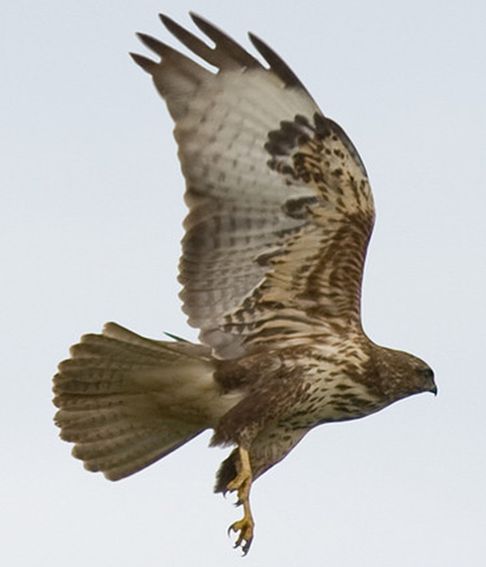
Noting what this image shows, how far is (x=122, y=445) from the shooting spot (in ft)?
48.6

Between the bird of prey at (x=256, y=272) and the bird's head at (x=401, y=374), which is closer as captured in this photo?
the bird of prey at (x=256, y=272)

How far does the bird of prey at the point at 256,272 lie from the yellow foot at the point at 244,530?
21.8 inches

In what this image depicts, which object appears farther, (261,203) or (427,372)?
(427,372)

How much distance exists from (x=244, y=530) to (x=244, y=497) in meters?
0.22

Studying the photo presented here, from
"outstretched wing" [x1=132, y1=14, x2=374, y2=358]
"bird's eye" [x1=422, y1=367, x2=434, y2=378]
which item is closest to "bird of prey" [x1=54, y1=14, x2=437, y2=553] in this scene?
"outstretched wing" [x1=132, y1=14, x2=374, y2=358]

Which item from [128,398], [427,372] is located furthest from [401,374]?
[128,398]

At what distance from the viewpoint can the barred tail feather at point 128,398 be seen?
14.3 m

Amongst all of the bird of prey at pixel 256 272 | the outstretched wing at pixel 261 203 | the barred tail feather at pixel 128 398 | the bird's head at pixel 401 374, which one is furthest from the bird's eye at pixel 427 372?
the barred tail feather at pixel 128 398

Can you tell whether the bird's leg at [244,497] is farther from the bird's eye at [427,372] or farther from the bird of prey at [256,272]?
the bird's eye at [427,372]

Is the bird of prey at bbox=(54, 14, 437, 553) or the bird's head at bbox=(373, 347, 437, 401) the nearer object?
the bird of prey at bbox=(54, 14, 437, 553)

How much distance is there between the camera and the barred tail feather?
14.3 metres

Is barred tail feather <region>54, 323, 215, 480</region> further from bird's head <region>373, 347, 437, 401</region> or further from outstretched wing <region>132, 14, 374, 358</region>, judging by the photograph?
bird's head <region>373, 347, 437, 401</region>

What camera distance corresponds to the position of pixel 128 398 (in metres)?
14.6

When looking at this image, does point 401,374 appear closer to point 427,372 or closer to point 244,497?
point 427,372
